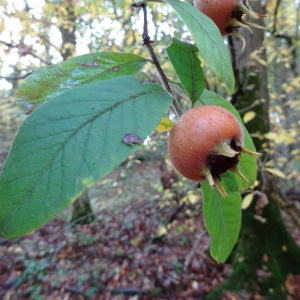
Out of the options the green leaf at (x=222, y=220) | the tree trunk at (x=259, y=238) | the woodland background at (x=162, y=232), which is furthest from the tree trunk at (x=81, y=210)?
the green leaf at (x=222, y=220)

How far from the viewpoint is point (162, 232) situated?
4.96 m

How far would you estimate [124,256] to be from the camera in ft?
16.6

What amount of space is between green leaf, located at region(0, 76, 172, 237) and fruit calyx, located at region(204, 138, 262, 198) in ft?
0.56

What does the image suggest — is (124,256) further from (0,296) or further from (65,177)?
(65,177)

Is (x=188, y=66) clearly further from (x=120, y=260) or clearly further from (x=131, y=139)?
(x=120, y=260)

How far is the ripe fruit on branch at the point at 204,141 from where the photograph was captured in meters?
0.56

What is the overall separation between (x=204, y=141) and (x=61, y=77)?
18.6 inches

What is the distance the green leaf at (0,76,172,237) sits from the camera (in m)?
0.47

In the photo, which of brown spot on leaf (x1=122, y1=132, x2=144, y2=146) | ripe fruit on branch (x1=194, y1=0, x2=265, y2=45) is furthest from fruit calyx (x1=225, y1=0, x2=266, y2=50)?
brown spot on leaf (x1=122, y1=132, x2=144, y2=146)

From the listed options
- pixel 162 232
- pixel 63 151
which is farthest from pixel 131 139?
pixel 162 232

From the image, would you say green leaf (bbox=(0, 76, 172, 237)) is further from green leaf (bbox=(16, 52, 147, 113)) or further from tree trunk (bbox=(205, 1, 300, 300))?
tree trunk (bbox=(205, 1, 300, 300))

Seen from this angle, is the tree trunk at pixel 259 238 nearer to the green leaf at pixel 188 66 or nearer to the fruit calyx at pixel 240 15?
the fruit calyx at pixel 240 15

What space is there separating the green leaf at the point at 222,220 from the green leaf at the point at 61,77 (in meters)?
0.58

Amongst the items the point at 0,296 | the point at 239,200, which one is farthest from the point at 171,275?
the point at 239,200
